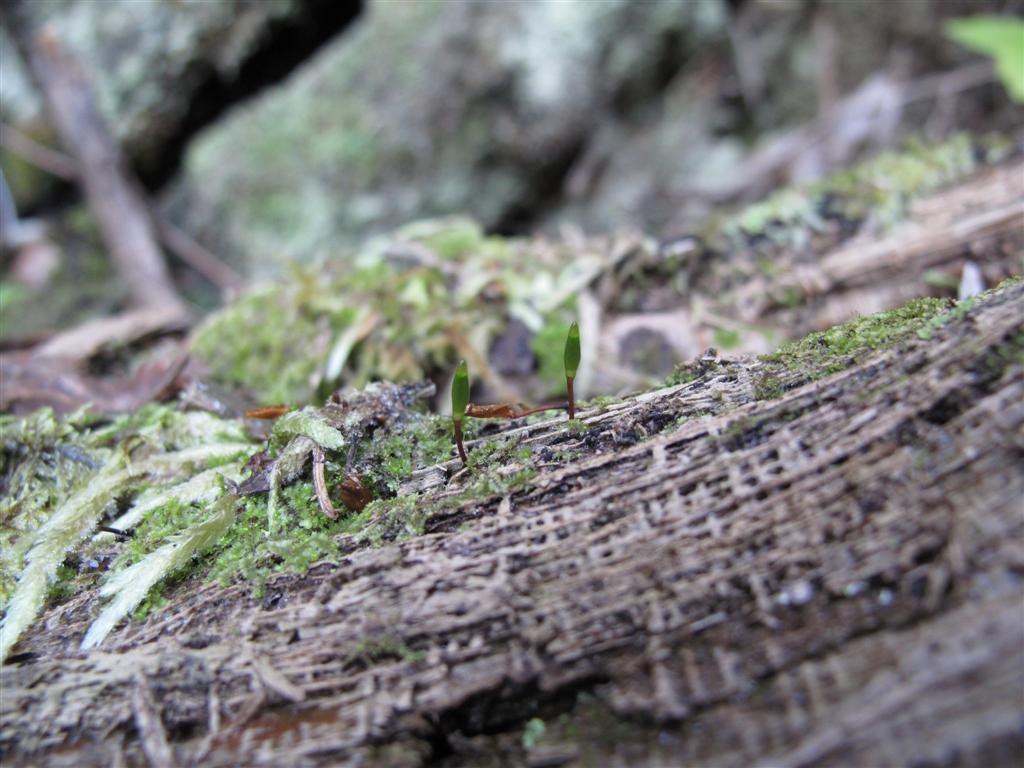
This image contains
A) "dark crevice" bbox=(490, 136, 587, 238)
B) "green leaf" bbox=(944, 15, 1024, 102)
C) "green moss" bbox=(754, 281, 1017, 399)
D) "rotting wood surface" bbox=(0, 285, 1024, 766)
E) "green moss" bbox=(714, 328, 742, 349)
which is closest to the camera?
"rotting wood surface" bbox=(0, 285, 1024, 766)

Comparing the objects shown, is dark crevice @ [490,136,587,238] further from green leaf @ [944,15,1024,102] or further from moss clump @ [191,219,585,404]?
green leaf @ [944,15,1024,102]

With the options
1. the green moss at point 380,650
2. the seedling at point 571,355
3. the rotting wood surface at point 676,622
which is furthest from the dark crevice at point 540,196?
the green moss at point 380,650

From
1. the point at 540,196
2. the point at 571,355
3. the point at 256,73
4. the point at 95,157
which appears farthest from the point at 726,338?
the point at 95,157

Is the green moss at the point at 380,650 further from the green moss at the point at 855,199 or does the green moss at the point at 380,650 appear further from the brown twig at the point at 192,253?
the brown twig at the point at 192,253

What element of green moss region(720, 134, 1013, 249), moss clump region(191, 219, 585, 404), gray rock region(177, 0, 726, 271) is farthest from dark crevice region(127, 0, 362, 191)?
green moss region(720, 134, 1013, 249)

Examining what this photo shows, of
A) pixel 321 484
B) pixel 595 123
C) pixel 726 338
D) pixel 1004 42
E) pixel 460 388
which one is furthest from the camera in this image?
pixel 595 123

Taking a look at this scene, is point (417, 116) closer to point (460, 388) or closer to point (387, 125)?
point (387, 125)
